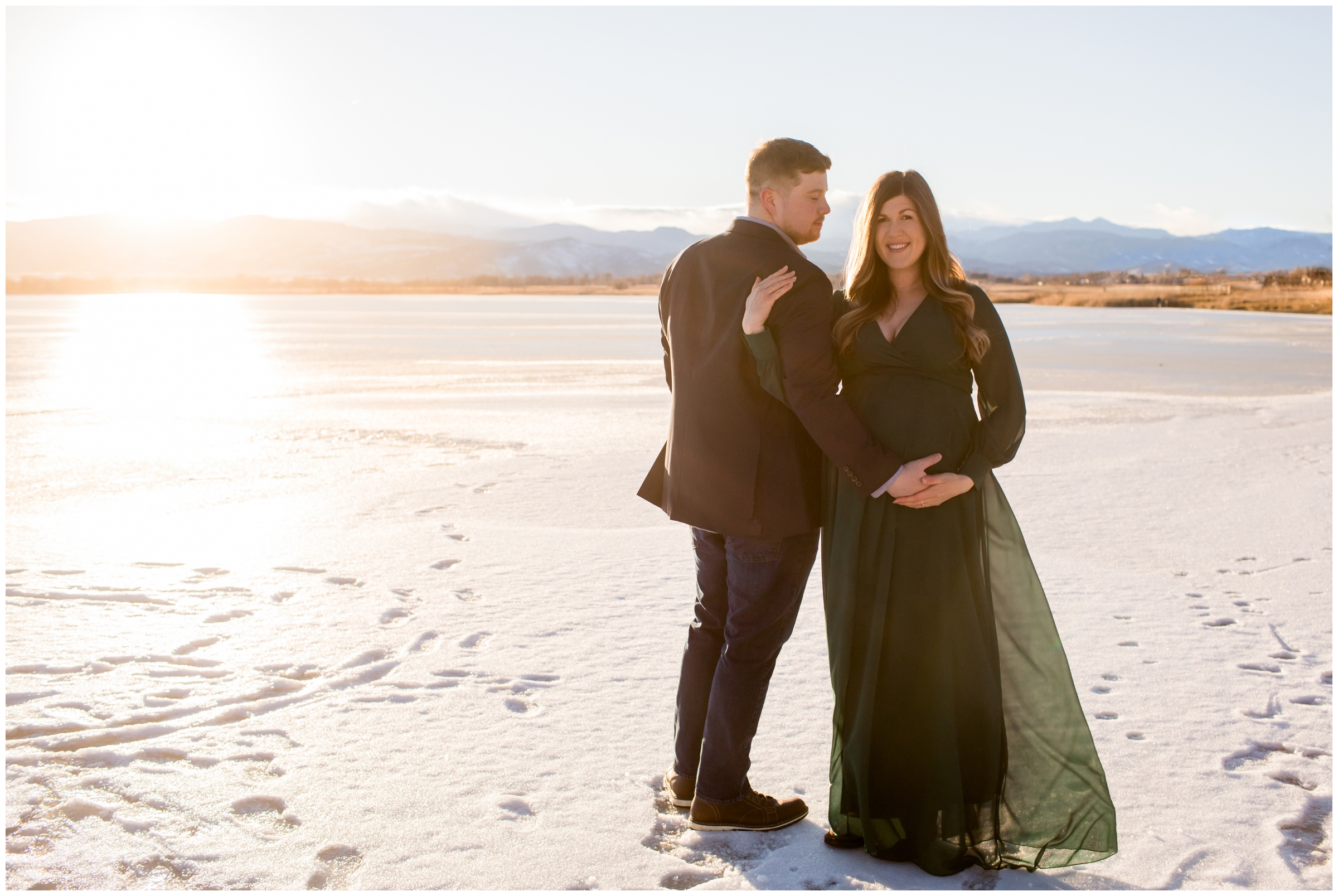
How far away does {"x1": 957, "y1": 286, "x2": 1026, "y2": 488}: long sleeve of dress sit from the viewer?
2.76 m

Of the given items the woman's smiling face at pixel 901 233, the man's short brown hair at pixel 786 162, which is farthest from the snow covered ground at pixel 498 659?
the man's short brown hair at pixel 786 162

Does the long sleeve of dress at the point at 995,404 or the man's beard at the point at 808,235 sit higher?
the man's beard at the point at 808,235

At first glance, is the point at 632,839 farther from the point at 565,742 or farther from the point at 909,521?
the point at 909,521

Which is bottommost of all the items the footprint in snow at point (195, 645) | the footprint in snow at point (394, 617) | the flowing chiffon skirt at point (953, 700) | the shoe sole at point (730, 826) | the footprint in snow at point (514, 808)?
the footprint in snow at point (514, 808)

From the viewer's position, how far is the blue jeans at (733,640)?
2.80 meters

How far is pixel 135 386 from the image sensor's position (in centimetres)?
1475

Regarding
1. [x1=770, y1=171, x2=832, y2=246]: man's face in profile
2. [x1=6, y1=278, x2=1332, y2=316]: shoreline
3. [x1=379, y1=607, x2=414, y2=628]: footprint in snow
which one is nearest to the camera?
[x1=770, y1=171, x2=832, y2=246]: man's face in profile

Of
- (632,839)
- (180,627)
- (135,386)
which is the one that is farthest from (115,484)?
(135,386)

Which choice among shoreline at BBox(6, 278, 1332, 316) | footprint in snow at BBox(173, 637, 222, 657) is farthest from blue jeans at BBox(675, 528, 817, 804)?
shoreline at BBox(6, 278, 1332, 316)

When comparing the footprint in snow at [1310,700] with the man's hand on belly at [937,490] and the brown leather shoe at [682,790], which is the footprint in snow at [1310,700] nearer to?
the man's hand on belly at [937,490]

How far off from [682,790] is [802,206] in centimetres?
165

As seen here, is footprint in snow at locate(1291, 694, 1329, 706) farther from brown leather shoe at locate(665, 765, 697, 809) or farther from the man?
brown leather shoe at locate(665, 765, 697, 809)

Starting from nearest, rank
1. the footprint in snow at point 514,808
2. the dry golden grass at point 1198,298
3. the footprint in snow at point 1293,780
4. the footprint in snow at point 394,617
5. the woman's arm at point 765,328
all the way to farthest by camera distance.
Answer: the woman's arm at point 765,328 → the footprint in snow at point 514,808 → the footprint in snow at point 1293,780 → the footprint in snow at point 394,617 → the dry golden grass at point 1198,298

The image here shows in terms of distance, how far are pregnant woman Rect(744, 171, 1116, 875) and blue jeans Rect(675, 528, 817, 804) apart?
0.15 metres
